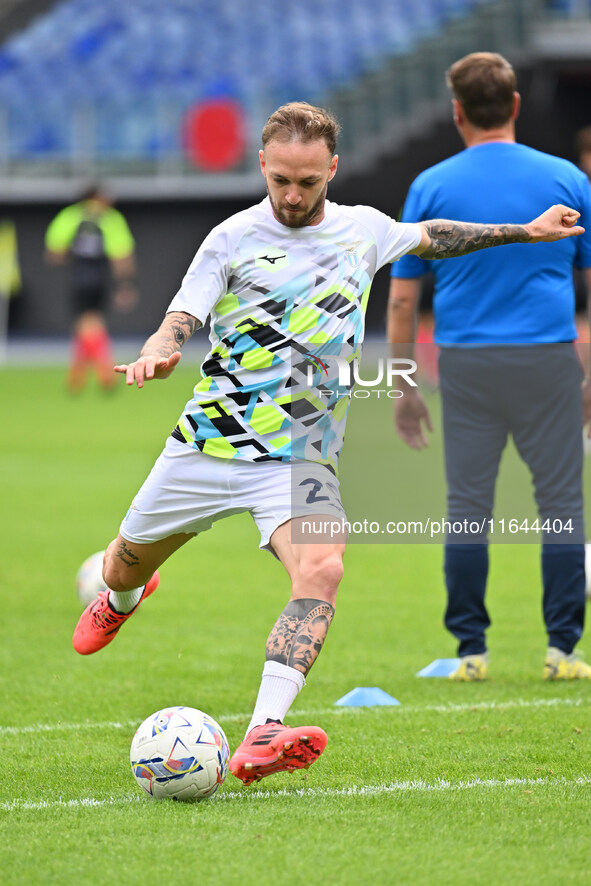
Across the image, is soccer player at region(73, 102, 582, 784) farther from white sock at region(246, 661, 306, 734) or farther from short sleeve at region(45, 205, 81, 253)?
short sleeve at region(45, 205, 81, 253)

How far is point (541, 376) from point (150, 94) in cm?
2578

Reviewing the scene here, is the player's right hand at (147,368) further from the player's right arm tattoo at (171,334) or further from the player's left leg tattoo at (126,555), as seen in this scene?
the player's left leg tattoo at (126,555)

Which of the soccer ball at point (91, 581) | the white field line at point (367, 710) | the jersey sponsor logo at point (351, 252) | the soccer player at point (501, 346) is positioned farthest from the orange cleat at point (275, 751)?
the soccer ball at point (91, 581)

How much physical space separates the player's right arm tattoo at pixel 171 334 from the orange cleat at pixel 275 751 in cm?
113

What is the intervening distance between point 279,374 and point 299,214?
511 millimetres

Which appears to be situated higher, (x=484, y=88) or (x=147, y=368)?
(x=484, y=88)

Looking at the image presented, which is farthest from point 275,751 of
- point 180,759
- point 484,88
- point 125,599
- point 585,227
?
point 484,88

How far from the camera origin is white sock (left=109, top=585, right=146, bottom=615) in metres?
4.90

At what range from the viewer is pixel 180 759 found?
3.86 meters

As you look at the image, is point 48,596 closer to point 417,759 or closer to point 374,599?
point 374,599

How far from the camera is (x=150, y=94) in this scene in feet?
97.3

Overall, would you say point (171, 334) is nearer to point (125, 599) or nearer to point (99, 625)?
point (125, 599)

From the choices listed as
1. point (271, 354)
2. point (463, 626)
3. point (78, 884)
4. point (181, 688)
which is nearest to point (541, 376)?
point (463, 626)

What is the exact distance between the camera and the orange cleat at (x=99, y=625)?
4.98 metres
